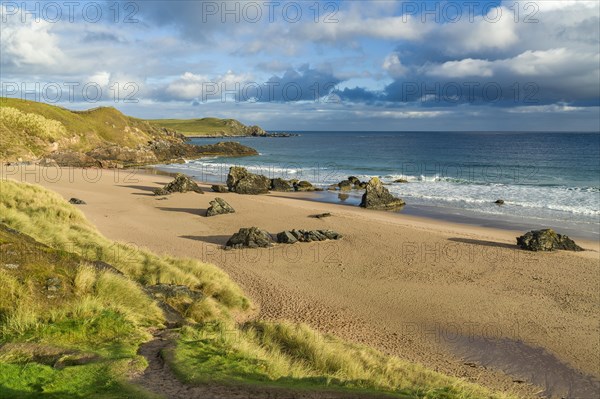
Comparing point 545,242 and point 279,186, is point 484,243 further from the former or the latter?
point 279,186

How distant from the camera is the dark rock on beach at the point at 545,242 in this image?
68.3 ft

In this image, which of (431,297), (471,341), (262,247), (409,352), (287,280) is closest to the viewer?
(409,352)

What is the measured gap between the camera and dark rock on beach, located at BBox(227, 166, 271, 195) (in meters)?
40.7

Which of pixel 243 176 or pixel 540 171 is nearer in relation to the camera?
pixel 243 176

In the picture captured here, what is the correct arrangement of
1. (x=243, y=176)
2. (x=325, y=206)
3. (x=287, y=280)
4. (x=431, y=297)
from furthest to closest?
(x=243, y=176) → (x=325, y=206) → (x=287, y=280) → (x=431, y=297)

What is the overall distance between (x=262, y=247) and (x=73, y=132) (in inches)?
2662

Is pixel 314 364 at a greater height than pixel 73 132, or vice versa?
pixel 73 132

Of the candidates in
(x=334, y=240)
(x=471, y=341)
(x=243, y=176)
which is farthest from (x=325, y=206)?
(x=471, y=341)

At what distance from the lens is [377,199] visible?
34.8m

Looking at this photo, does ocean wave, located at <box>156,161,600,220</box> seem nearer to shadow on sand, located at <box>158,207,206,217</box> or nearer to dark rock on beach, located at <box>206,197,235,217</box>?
dark rock on beach, located at <box>206,197,235,217</box>

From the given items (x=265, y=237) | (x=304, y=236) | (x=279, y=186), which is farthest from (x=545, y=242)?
(x=279, y=186)

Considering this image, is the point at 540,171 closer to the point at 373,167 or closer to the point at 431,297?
the point at 373,167

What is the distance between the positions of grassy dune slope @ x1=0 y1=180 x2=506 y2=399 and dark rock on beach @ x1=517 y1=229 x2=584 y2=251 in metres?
14.2

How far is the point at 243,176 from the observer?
41594 mm
